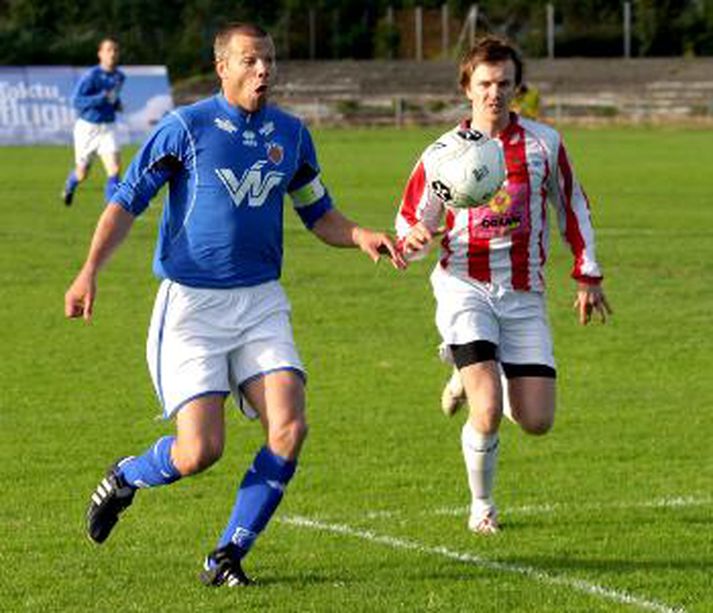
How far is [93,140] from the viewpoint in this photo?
28922 mm

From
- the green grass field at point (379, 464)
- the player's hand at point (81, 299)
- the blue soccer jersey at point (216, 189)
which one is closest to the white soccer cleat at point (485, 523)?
the green grass field at point (379, 464)

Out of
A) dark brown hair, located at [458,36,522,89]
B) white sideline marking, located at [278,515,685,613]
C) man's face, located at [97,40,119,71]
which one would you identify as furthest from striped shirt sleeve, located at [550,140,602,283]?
man's face, located at [97,40,119,71]

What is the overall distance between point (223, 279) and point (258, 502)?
87 centimetres

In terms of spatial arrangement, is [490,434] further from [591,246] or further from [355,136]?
[355,136]

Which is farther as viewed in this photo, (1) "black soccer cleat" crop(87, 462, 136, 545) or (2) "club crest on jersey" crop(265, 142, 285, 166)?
(1) "black soccer cleat" crop(87, 462, 136, 545)

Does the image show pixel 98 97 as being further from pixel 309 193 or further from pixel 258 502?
pixel 258 502

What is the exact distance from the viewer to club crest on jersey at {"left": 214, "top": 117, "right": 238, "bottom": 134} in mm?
7703

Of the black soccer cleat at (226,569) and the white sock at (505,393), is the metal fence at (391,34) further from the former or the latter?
the black soccer cleat at (226,569)

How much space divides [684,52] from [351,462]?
215 feet

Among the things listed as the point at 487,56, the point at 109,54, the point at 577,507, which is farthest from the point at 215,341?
the point at 109,54

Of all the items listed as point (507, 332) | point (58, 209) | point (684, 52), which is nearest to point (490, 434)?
point (507, 332)

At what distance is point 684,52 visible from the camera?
74062 mm

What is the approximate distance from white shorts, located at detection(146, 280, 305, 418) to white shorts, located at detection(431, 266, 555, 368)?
1.13m

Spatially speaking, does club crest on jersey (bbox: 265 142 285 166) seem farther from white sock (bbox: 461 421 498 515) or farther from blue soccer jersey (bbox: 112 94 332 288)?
white sock (bbox: 461 421 498 515)
